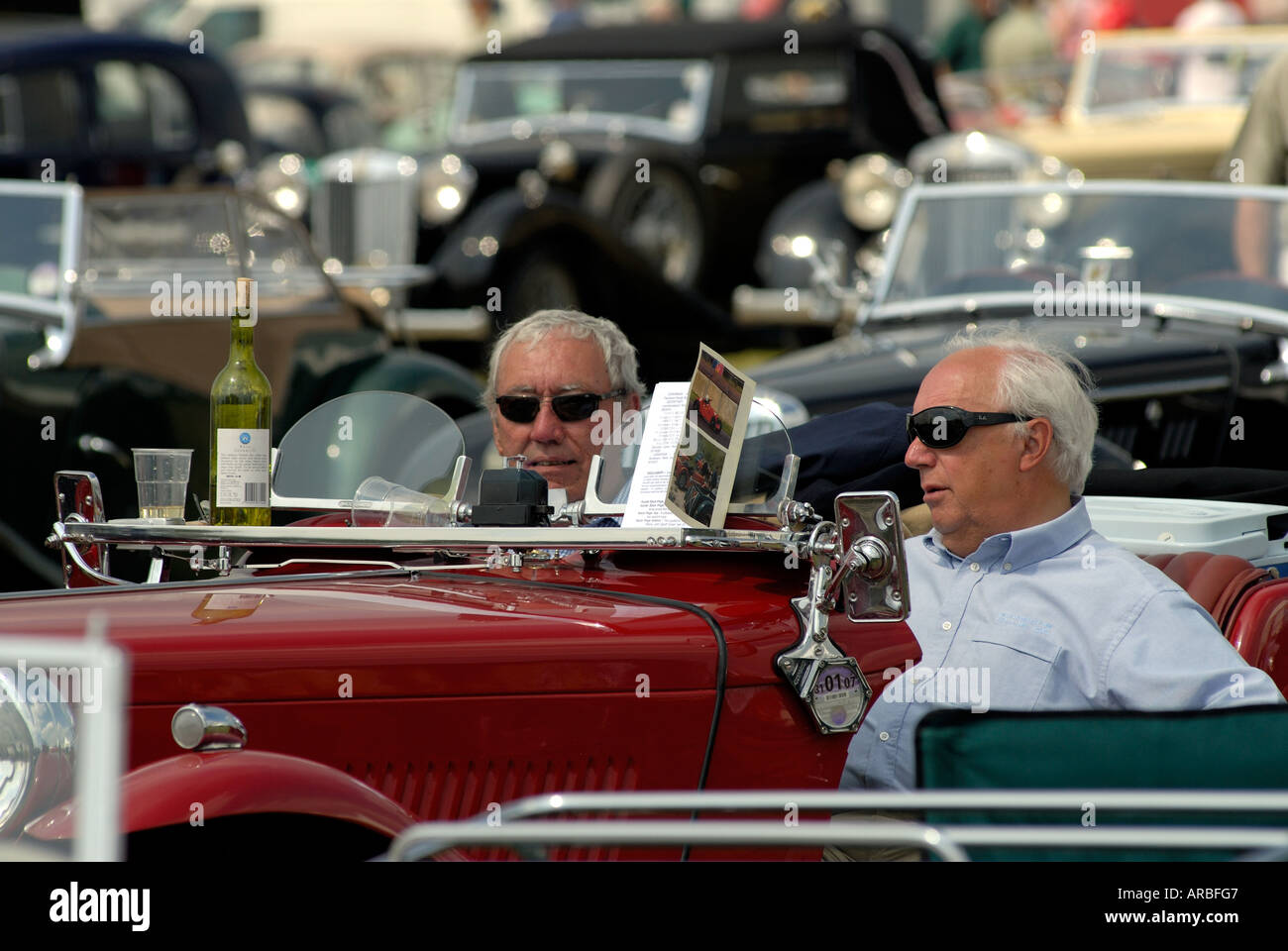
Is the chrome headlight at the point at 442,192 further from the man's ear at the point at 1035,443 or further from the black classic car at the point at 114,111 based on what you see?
the man's ear at the point at 1035,443

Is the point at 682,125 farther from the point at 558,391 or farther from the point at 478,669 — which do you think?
the point at 478,669

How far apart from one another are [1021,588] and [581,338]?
1.03m

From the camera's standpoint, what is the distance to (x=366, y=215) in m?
10.6

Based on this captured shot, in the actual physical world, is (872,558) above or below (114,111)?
below

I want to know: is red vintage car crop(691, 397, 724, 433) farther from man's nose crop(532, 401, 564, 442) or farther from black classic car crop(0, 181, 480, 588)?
black classic car crop(0, 181, 480, 588)

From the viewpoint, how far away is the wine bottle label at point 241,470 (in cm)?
285

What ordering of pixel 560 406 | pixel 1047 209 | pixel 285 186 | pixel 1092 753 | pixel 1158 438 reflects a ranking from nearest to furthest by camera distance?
1. pixel 1092 753
2. pixel 560 406
3. pixel 1158 438
4. pixel 1047 209
5. pixel 285 186

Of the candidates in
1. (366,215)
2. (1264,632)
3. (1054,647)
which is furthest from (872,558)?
(366,215)

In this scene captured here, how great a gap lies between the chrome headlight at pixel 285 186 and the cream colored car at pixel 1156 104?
4.45m

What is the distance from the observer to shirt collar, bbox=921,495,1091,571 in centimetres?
289

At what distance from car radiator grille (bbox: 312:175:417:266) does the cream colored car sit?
387 centimetres

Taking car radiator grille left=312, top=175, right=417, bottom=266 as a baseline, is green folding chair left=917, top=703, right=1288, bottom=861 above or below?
below

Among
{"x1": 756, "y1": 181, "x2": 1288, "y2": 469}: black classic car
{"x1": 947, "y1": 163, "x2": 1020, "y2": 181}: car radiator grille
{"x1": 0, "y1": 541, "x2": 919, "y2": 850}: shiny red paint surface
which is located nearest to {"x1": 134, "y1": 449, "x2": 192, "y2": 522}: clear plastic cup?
{"x1": 0, "y1": 541, "x2": 919, "y2": 850}: shiny red paint surface

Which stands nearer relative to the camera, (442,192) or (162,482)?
(162,482)
